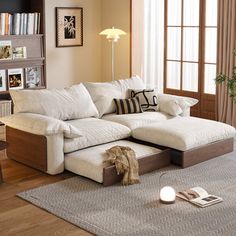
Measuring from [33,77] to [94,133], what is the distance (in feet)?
7.36

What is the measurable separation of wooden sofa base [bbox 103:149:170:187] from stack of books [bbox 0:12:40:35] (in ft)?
9.23

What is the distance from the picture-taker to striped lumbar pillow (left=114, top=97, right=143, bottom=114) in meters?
6.03

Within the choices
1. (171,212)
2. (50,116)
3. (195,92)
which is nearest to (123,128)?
(50,116)

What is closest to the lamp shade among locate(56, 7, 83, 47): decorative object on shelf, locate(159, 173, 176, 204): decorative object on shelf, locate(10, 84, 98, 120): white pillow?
locate(56, 7, 83, 47): decorative object on shelf

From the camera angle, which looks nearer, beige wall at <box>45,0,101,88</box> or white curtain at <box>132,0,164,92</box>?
beige wall at <box>45,0,101,88</box>

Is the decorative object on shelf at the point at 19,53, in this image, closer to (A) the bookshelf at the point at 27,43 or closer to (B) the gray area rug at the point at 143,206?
(A) the bookshelf at the point at 27,43

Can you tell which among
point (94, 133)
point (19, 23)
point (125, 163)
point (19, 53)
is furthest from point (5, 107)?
point (125, 163)

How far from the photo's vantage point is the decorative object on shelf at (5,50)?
22.0 feet

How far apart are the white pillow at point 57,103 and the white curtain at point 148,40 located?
2.19 m

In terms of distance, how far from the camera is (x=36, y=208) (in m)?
4.21

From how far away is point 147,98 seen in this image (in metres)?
6.21

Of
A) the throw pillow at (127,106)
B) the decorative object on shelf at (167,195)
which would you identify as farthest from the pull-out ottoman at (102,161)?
the throw pillow at (127,106)

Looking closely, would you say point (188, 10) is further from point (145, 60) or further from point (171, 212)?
point (171, 212)

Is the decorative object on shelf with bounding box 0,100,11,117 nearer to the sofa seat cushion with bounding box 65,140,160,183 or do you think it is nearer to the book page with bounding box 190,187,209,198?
the sofa seat cushion with bounding box 65,140,160,183
